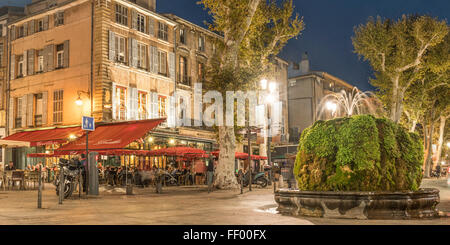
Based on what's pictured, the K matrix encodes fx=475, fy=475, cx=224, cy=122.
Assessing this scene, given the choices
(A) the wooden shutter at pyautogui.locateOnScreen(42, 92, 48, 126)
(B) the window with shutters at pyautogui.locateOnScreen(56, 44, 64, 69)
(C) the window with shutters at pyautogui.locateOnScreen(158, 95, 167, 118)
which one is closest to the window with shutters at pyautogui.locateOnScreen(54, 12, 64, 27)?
(B) the window with shutters at pyautogui.locateOnScreen(56, 44, 64, 69)

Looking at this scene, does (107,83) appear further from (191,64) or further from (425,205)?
(425,205)

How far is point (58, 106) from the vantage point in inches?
1079

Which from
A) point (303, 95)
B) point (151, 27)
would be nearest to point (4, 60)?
point (151, 27)

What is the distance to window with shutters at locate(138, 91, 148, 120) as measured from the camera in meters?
27.7

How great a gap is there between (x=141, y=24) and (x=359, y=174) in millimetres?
22286

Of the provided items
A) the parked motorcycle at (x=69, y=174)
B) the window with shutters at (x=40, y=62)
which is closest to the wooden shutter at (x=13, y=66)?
the window with shutters at (x=40, y=62)

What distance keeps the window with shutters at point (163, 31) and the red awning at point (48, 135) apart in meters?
8.18

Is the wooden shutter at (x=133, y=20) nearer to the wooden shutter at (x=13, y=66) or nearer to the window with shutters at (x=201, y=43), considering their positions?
the window with shutters at (x=201, y=43)

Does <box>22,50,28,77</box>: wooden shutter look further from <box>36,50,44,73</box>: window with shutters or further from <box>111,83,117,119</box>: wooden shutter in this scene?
<box>111,83,117,119</box>: wooden shutter

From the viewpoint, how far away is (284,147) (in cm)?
4341

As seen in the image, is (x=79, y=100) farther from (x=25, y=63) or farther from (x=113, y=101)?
(x=25, y=63)

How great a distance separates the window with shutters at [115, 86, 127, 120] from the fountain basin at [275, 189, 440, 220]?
19151 millimetres

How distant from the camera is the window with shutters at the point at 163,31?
29.9 meters
